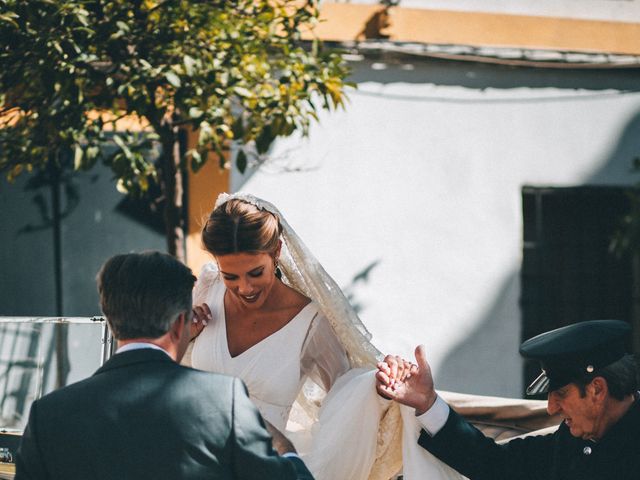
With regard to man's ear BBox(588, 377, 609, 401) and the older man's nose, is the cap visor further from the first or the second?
man's ear BBox(588, 377, 609, 401)

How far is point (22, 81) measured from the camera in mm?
4660

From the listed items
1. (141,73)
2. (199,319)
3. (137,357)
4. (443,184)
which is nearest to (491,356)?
(443,184)

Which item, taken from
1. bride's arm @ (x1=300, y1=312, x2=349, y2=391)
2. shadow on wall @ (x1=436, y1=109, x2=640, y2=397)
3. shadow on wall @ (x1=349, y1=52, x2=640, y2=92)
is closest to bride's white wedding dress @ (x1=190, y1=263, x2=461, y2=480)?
bride's arm @ (x1=300, y1=312, x2=349, y2=391)

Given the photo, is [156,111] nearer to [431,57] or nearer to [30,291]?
[30,291]

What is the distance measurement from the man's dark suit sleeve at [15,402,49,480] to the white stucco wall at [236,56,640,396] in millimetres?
5113

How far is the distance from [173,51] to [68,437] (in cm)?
291

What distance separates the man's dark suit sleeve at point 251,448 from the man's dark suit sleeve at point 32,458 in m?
0.42

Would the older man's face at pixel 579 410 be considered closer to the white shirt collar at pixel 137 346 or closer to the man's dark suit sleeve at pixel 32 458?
the white shirt collar at pixel 137 346

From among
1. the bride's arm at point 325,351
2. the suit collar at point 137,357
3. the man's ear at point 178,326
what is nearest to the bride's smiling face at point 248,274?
the bride's arm at point 325,351

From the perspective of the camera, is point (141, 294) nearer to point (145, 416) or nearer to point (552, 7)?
point (145, 416)

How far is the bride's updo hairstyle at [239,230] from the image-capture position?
3.39 m

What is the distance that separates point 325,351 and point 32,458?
155cm

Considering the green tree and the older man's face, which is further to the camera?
the green tree

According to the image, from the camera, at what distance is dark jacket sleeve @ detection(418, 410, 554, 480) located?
127 inches
